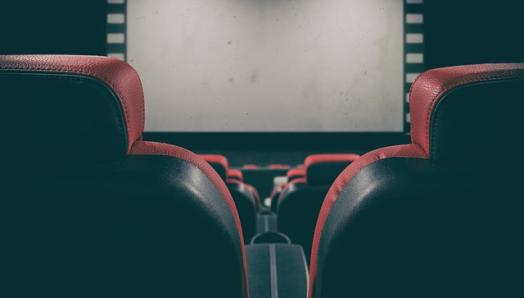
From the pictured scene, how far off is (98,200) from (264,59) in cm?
572

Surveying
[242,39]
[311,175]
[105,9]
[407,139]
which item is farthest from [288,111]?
[311,175]

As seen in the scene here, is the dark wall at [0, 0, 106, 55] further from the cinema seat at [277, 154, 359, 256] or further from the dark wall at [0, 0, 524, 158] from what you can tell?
the cinema seat at [277, 154, 359, 256]

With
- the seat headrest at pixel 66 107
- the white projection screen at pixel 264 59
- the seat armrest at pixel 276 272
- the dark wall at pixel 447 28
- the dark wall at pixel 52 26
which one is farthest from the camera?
the white projection screen at pixel 264 59

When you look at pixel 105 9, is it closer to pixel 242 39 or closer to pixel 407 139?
pixel 242 39

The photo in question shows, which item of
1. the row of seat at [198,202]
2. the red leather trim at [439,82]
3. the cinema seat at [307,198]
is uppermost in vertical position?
the red leather trim at [439,82]

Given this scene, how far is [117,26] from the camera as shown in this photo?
6406mm

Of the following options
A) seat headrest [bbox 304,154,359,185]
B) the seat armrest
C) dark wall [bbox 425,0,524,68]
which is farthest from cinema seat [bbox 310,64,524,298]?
dark wall [bbox 425,0,524,68]

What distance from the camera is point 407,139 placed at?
6715mm

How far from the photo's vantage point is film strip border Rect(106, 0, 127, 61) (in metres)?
6.39

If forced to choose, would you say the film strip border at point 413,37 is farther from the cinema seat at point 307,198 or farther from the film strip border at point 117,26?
the cinema seat at point 307,198

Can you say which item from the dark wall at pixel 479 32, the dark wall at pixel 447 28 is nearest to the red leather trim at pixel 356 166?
the dark wall at pixel 447 28

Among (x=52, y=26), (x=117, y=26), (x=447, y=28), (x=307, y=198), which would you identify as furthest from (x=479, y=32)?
(x=52, y=26)

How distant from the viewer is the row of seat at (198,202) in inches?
30.4

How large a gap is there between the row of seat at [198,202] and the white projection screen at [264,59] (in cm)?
562
